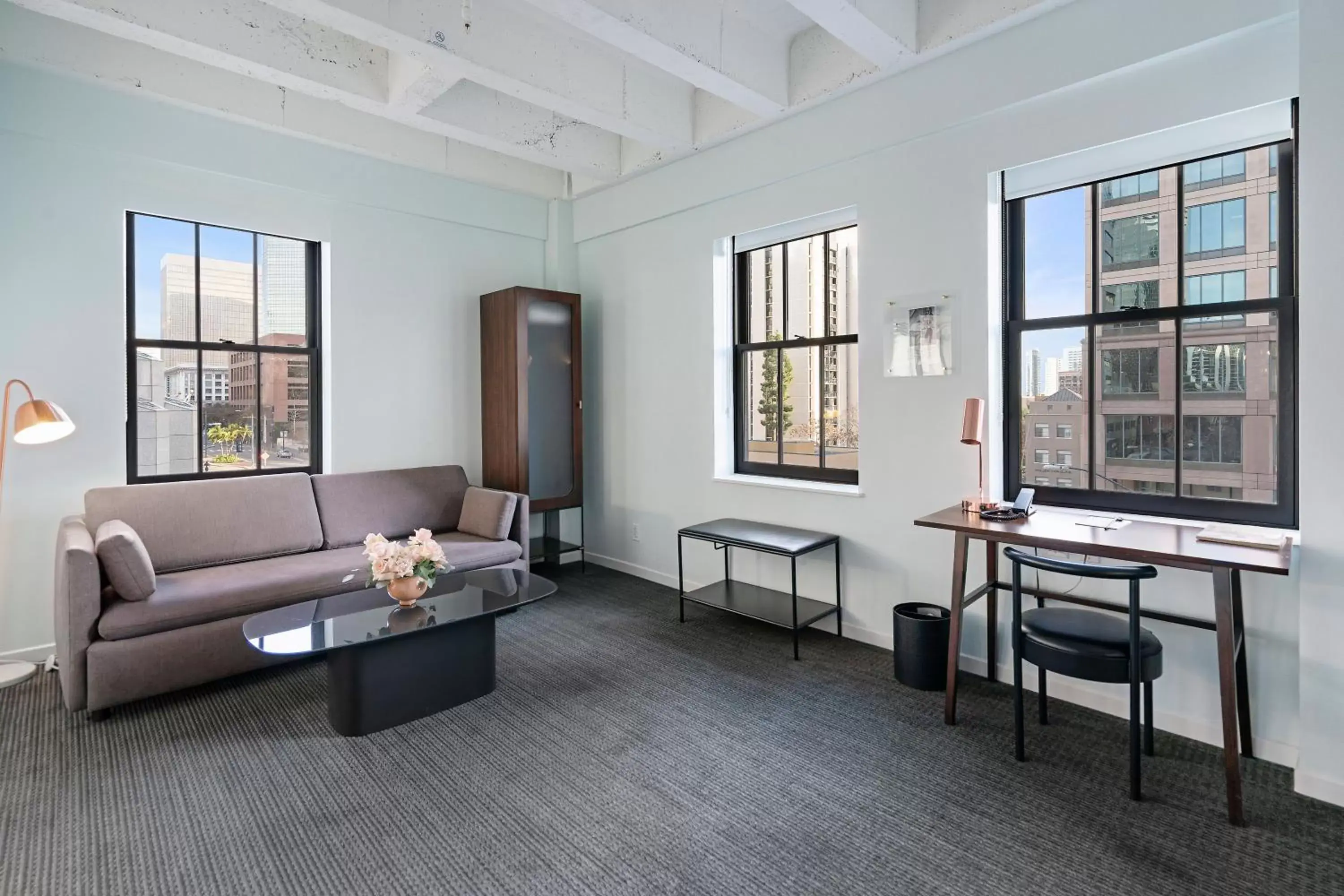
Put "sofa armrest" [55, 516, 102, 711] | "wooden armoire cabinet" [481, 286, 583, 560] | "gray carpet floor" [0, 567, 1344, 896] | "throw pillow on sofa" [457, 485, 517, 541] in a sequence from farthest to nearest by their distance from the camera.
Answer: "wooden armoire cabinet" [481, 286, 583, 560], "throw pillow on sofa" [457, 485, 517, 541], "sofa armrest" [55, 516, 102, 711], "gray carpet floor" [0, 567, 1344, 896]

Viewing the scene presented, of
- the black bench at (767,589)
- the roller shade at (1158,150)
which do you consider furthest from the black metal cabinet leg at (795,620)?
the roller shade at (1158,150)

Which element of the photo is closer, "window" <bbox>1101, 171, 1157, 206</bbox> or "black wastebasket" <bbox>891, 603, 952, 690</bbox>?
"window" <bbox>1101, 171, 1157, 206</bbox>

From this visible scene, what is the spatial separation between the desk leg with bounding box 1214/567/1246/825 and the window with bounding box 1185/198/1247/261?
4.59ft

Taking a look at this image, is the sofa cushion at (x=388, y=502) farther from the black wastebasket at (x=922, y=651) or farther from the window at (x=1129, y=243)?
the window at (x=1129, y=243)

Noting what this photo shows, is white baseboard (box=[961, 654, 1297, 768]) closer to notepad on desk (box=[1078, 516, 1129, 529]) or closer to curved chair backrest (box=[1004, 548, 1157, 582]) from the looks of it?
notepad on desk (box=[1078, 516, 1129, 529])

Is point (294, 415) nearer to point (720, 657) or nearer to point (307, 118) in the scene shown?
point (307, 118)

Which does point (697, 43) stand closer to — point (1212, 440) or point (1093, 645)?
point (1212, 440)

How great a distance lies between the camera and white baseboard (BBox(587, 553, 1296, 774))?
8.04 feet

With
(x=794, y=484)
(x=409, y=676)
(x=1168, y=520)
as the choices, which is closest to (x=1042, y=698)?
(x=1168, y=520)

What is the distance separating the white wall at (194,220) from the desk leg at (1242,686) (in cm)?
459

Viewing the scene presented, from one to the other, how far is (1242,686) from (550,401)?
4.21 metres

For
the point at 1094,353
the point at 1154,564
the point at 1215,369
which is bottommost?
the point at 1154,564

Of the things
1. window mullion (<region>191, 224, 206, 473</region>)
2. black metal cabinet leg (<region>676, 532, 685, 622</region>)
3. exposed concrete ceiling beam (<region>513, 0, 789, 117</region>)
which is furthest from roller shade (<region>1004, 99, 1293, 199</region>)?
window mullion (<region>191, 224, 206, 473</region>)

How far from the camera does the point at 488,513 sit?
4520 mm
